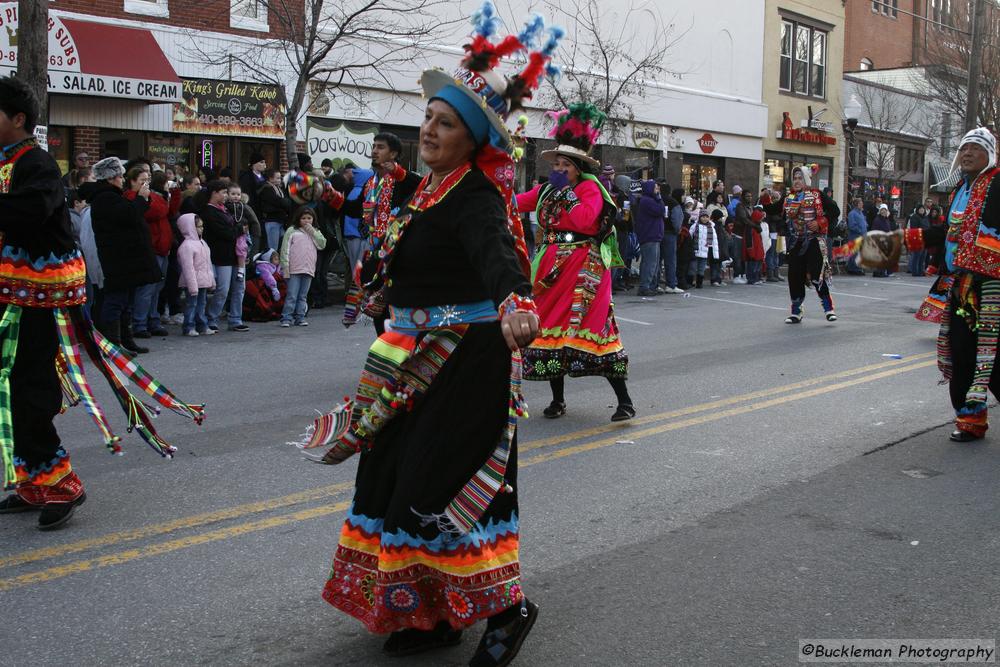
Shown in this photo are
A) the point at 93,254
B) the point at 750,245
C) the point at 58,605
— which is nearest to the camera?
the point at 58,605

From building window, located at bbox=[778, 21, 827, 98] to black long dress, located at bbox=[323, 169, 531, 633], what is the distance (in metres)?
32.2

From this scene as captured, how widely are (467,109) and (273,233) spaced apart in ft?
38.5

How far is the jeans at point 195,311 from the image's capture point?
12.1 m

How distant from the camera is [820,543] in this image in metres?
4.95

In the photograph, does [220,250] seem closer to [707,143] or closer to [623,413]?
[623,413]

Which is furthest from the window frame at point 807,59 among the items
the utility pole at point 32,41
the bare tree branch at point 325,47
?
the utility pole at point 32,41

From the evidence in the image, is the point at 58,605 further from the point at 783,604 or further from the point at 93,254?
the point at 93,254

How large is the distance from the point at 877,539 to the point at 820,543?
302 millimetres

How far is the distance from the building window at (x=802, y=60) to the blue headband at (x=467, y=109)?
32089 millimetres

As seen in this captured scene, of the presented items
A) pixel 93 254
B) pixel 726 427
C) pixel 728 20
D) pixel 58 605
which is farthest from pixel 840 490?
pixel 728 20

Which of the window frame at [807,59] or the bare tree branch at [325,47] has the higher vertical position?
the window frame at [807,59]

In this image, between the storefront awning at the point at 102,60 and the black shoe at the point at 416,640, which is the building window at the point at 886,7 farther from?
the black shoe at the point at 416,640

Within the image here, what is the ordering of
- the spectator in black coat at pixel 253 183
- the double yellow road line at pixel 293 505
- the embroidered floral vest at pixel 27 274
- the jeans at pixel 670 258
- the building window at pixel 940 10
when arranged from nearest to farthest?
the double yellow road line at pixel 293 505 < the embroidered floral vest at pixel 27 274 < the spectator in black coat at pixel 253 183 < the jeans at pixel 670 258 < the building window at pixel 940 10

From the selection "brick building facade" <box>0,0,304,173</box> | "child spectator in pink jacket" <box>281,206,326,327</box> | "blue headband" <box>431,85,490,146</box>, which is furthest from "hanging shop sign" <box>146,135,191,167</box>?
"blue headband" <box>431,85,490,146</box>
